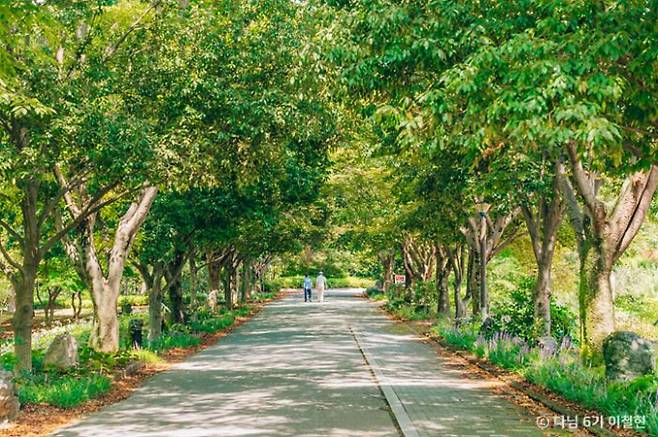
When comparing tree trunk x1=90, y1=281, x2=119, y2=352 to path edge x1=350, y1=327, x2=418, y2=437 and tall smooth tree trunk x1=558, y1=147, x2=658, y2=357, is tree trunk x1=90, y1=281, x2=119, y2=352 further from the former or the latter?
tall smooth tree trunk x1=558, y1=147, x2=658, y2=357

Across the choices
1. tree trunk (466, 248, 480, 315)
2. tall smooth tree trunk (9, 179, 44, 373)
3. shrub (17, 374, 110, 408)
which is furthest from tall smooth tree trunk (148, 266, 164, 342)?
tree trunk (466, 248, 480, 315)

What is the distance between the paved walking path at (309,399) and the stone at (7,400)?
0.78 m

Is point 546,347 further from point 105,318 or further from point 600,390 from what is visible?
point 105,318

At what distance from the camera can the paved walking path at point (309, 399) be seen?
921 centimetres

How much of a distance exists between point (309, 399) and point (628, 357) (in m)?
4.61

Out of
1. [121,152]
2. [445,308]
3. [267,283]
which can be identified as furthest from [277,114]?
[267,283]

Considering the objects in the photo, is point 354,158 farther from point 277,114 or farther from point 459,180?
point 277,114

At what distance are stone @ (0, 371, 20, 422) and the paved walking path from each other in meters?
0.78

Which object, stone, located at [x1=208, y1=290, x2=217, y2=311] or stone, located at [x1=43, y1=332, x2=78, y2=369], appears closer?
stone, located at [x1=43, y1=332, x2=78, y2=369]

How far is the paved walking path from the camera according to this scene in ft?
30.2

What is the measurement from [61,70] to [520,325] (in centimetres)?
1051

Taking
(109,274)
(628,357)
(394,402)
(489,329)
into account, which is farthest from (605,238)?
(109,274)

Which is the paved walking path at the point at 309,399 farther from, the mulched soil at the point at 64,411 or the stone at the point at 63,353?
the stone at the point at 63,353

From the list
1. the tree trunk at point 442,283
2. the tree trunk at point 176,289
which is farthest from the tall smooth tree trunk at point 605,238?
the tree trunk at point 442,283
